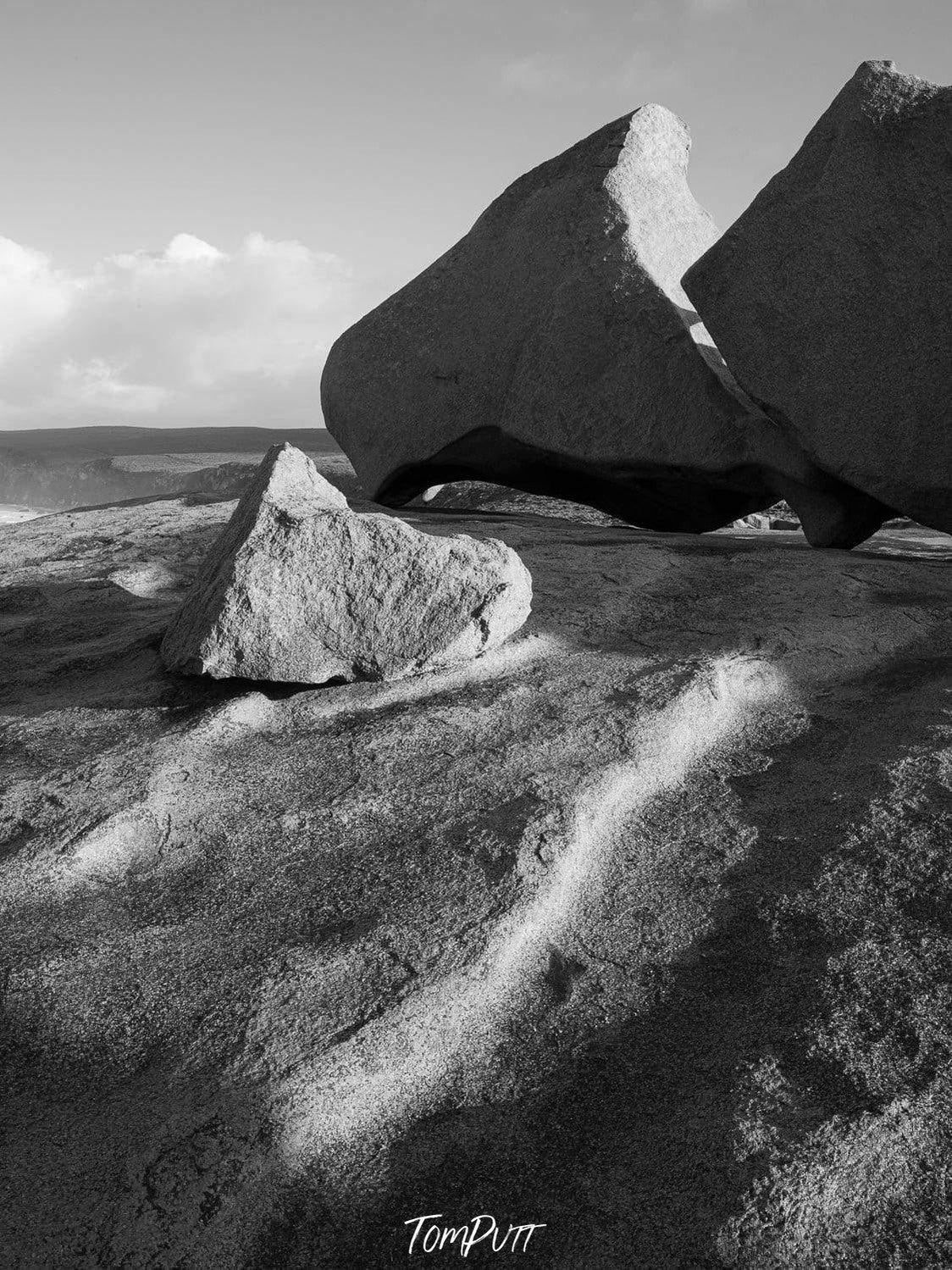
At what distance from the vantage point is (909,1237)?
40.9 inches

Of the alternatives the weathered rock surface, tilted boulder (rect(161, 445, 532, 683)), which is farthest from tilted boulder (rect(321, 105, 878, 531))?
tilted boulder (rect(161, 445, 532, 683))

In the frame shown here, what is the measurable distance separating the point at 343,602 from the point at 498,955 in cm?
88

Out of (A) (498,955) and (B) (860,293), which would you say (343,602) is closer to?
(A) (498,955)

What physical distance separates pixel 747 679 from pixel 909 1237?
3.84ft

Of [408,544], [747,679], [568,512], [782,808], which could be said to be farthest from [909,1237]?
[568,512]

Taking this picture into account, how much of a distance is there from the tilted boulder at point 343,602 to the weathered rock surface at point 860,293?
3.90ft

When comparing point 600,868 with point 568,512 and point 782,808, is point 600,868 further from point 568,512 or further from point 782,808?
point 568,512

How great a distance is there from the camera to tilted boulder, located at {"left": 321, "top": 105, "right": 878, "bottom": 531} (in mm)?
3205

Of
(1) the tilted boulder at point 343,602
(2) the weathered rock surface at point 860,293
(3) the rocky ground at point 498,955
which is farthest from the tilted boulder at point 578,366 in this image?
(1) the tilted boulder at point 343,602

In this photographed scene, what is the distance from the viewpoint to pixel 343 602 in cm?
210

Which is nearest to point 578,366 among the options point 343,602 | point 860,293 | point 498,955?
point 860,293

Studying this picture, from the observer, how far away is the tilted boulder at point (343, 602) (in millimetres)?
2047

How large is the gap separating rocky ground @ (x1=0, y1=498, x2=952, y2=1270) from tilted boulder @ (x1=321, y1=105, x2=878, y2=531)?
104 centimetres

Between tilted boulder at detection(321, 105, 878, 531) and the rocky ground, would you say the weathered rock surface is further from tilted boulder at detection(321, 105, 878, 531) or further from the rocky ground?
the rocky ground
